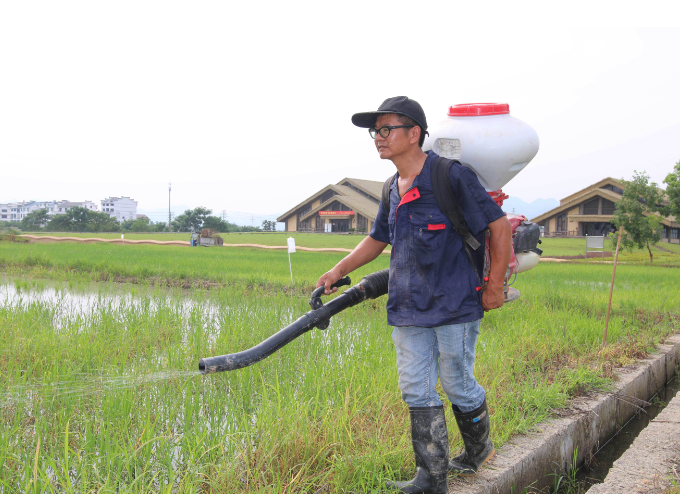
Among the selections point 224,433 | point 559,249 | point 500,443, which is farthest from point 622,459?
point 559,249

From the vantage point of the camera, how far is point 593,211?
3059 cm

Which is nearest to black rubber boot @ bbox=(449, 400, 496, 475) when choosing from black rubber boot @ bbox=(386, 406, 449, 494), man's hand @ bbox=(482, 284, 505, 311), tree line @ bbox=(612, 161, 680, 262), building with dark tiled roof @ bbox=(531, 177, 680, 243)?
black rubber boot @ bbox=(386, 406, 449, 494)

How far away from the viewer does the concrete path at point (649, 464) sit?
2.19 meters

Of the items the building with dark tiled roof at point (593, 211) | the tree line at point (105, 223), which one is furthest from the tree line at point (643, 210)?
the tree line at point (105, 223)

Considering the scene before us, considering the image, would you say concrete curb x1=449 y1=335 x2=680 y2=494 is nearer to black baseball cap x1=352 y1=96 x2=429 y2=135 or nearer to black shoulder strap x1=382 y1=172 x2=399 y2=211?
black shoulder strap x1=382 y1=172 x2=399 y2=211

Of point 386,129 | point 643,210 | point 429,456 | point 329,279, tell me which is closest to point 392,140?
point 386,129

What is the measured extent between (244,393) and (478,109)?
1.89 metres

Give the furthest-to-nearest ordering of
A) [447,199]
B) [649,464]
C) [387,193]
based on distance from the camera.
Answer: [649,464] < [387,193] < [447,199]

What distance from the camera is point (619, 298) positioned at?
265 inches

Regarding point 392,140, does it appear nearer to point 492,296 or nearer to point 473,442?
point 492,296

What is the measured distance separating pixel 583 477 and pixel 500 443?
866 mm

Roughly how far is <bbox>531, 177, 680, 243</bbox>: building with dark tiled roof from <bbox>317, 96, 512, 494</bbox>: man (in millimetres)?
29718

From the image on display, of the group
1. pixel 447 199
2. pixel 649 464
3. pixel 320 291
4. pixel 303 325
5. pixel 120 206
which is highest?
pixel 120 206

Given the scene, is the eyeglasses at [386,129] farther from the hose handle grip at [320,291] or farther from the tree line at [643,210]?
the tree line at [643,210]
